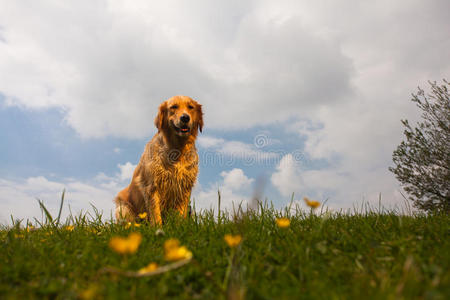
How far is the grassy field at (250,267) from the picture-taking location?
69.7 inches

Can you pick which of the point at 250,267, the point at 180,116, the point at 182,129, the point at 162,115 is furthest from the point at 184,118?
the point at 250,267

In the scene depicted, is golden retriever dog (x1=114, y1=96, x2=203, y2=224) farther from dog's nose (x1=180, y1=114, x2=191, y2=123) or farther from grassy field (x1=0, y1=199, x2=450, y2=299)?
grassy field (x1=0, y1=199, x2=450, y2=299)

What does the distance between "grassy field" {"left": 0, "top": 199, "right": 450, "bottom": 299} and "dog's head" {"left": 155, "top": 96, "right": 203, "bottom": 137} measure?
3.34 metres

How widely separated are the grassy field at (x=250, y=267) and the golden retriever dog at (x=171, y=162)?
126 inches

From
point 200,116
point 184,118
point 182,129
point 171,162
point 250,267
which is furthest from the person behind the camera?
point 200,116

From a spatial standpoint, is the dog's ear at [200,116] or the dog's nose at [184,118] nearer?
the dog's nose at [184,118]

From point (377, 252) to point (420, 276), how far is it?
450 mm

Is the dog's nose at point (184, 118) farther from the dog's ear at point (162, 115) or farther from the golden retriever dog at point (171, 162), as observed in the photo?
the dog's ear at point (162, 115)

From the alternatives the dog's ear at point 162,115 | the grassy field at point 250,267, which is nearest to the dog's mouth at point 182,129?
the dog's ear at point 162,115

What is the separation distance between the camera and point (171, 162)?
6.42m

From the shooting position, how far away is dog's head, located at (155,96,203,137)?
6180 millimetres

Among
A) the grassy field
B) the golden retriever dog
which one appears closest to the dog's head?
the golden retriever dog

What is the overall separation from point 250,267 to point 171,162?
4.51 m

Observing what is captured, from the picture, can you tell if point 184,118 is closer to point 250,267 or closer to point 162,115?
point 162,115
